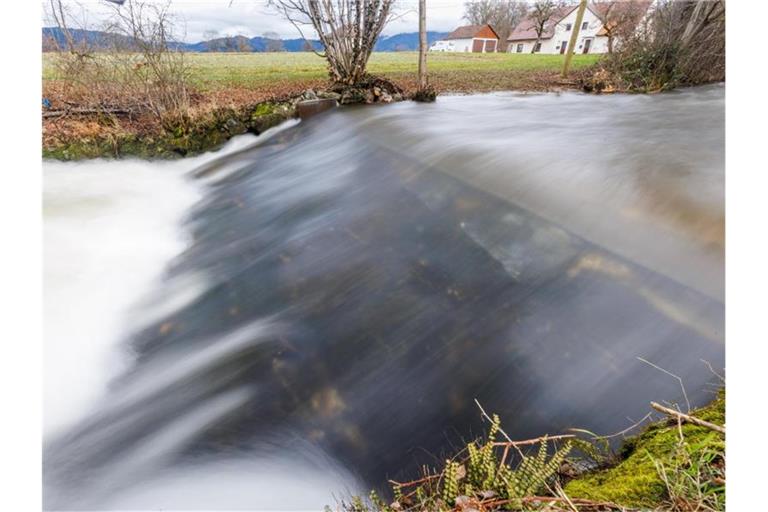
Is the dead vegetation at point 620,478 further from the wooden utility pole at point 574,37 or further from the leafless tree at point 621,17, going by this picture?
the leafless tree at point 621,17

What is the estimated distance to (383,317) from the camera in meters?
2.05

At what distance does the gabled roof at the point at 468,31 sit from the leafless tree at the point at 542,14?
0.43 meters

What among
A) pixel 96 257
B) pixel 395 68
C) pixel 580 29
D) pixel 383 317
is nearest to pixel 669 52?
pixel 580 29

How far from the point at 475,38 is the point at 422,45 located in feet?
3.42

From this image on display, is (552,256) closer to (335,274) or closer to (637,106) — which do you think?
(335,274)

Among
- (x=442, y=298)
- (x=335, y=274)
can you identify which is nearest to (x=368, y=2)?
(x=335, y=274)

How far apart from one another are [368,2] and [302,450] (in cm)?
563

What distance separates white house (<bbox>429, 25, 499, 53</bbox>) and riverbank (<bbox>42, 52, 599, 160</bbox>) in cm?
24

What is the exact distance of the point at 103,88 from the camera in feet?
14.4

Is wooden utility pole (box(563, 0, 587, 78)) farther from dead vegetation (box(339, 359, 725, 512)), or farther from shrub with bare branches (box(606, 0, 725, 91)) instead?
dead vegetation (box(339, 359, 725, 512))

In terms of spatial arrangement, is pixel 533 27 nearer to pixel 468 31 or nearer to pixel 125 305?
pixel 468 31

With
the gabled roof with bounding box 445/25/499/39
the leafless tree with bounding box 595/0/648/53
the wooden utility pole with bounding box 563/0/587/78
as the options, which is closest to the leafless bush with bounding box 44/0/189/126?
the gabled roof with bounding box 445/25/499/39

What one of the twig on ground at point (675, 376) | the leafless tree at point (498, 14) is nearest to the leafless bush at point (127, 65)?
the leafless tree at point (498, 14)

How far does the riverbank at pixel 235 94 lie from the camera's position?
426 centimetres
